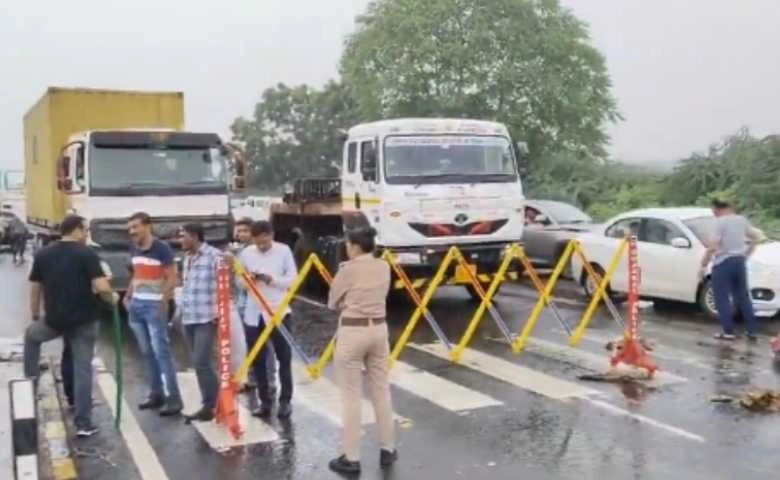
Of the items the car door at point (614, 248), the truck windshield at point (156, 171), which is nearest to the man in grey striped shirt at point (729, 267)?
the car door at point (614, 248)

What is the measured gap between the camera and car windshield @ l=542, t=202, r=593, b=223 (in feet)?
63.6

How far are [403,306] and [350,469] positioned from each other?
8600 millimetres

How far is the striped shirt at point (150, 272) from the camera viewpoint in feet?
25.5

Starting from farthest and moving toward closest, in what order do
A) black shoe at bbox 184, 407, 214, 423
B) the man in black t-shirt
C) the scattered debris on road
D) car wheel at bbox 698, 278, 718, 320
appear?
car wheel at bbox 698, 278, 718, 320
the scattered debris on road
black shoe at bbox 184, 407, 214, 423
the man in black t-shirt

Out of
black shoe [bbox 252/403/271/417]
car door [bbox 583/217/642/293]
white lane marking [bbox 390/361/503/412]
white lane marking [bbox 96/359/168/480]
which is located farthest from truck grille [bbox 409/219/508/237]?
black shoe [bbox 252/403/271/417]

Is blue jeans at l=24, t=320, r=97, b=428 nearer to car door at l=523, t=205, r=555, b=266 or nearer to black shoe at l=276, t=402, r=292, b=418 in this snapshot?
black shoe at l=276, t=402, r=292, b=418

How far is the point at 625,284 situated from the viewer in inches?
559

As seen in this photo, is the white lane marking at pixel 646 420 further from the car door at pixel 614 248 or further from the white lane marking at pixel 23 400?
the car door at pixel 614 248

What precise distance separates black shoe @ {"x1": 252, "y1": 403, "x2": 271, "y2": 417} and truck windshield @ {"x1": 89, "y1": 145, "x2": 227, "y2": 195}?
6189 mm

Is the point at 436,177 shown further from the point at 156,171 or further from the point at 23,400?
the point at 23,400

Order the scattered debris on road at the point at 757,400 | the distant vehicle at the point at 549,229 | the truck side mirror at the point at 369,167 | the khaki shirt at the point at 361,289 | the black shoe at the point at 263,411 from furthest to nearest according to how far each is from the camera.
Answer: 1. the distant vehicle at the point at 549,229
2. the truck side mirror at the point at 369,167
3. the black shoe at the point at 263,411
4. the scattered debris on road at the point at 757,400
5. the khaki shirt at the point at 361,289

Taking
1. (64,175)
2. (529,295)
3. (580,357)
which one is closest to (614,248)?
(529,295)

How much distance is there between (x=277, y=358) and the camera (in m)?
8.05

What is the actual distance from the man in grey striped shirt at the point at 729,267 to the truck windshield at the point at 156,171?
6.96m
